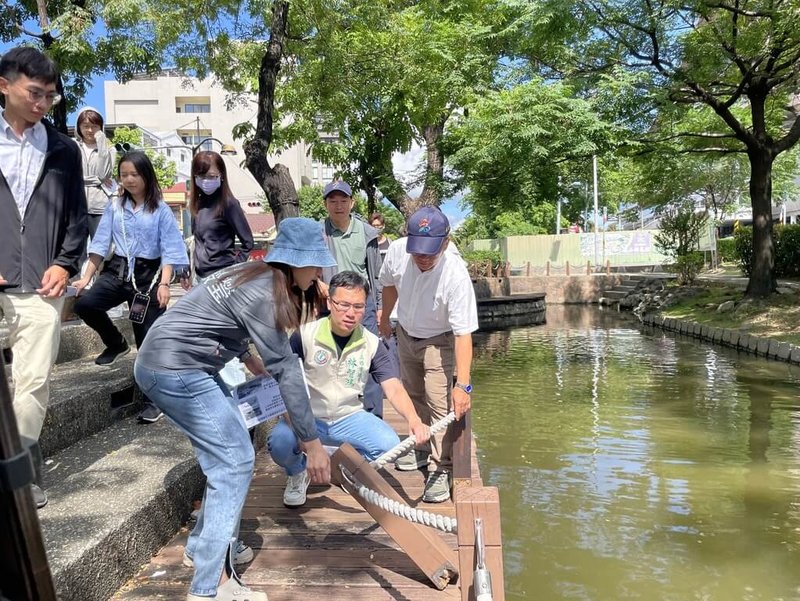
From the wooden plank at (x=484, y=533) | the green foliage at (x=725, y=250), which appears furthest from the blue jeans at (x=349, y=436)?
the green foliage at (x=725, y=250)

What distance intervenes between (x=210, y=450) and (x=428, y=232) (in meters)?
1.61

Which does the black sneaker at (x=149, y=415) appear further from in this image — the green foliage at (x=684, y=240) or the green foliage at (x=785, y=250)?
the green foliage at (x=684, y=240)

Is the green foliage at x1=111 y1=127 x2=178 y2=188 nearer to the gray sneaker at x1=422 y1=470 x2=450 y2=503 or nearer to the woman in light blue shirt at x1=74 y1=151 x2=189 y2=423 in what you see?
the woman in light blue shirt at x1=74 y1=151 x2=189 y2=423

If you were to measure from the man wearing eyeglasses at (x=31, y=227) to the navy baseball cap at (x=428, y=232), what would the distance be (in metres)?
1.63

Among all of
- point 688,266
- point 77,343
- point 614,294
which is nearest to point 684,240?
point 688,266

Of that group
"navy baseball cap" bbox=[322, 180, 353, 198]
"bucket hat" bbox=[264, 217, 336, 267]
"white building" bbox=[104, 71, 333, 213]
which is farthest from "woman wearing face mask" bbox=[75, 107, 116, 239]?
"white building" bbox=[104, 71, 333, 213]

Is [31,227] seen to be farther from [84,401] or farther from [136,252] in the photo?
[84,401]

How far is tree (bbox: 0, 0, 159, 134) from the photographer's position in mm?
7594

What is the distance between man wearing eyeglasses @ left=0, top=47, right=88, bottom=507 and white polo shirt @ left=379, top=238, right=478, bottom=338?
178 centimetres

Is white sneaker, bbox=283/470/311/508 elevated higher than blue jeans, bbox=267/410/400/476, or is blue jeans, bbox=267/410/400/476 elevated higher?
blue jeans, bbox=267/410/400/476

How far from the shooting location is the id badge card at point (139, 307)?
391 cm

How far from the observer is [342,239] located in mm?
4930

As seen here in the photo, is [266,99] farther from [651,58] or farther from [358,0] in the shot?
[651,58]

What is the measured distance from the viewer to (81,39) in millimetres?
7676
